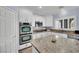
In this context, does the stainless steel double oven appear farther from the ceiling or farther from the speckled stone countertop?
the ceiling

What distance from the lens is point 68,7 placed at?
1413mm

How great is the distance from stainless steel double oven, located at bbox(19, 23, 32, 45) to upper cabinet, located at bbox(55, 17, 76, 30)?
1.50 feet

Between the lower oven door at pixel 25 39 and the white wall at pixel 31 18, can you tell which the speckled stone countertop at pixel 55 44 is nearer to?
the lower oven door at pixel 25 39

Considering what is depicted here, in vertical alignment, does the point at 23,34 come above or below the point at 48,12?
below

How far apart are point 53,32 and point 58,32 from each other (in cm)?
8

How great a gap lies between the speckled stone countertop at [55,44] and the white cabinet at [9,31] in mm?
326

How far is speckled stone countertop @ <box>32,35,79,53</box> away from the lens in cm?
135

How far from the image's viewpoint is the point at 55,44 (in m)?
1.46

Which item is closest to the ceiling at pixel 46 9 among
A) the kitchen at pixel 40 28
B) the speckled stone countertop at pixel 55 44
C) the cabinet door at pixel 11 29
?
the kitchen at pixel 40 28

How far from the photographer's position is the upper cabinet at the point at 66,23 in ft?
4.57

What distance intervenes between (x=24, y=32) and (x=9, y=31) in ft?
0.85
